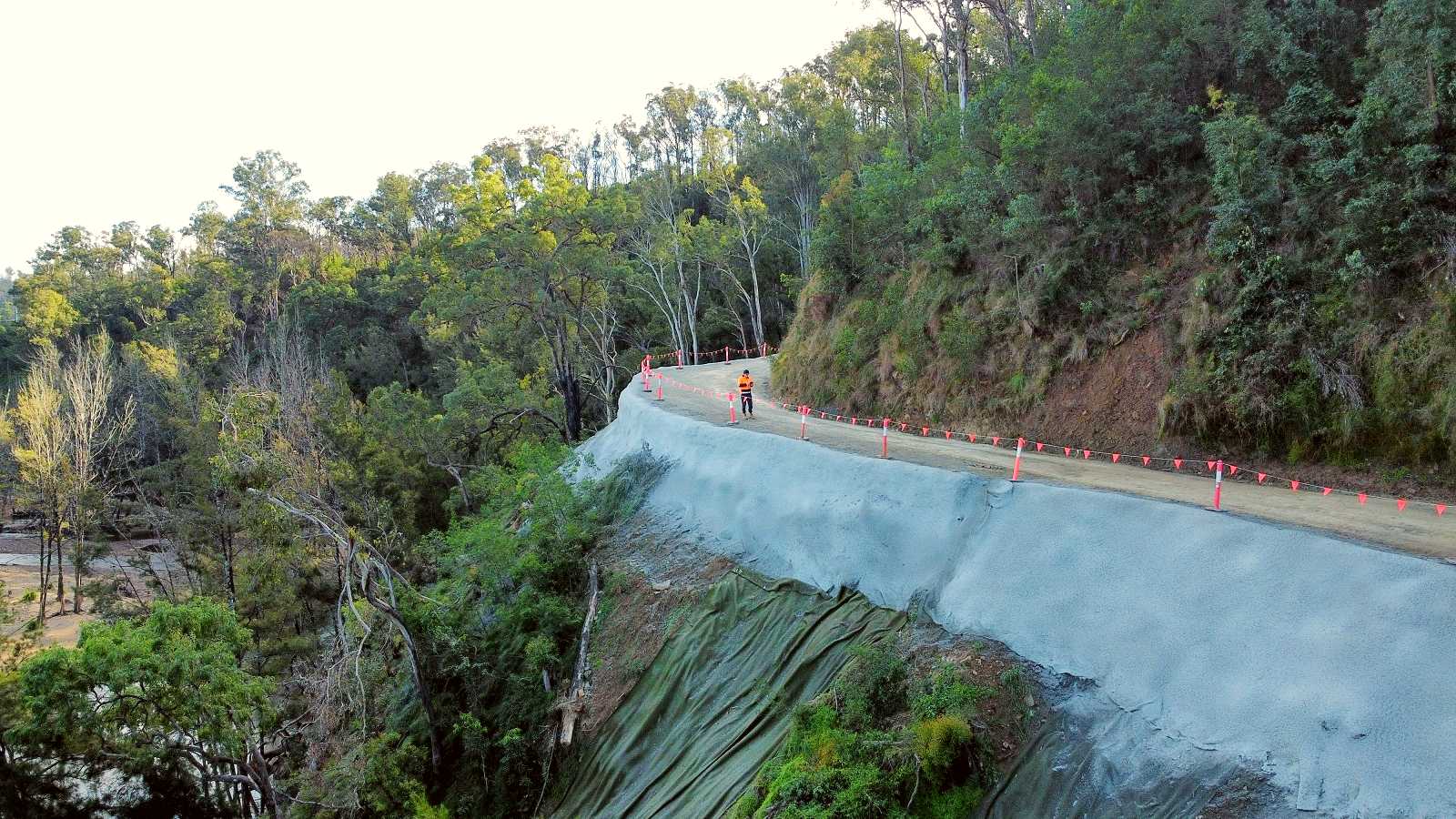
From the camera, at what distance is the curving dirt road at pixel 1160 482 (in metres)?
8.95

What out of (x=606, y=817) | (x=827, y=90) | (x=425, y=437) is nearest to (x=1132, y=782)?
(x=606, y=817)

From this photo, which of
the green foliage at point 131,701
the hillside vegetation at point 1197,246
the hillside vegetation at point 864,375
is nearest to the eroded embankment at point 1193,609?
the hillside vegetation at point 864,375

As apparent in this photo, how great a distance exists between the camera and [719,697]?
1162 centimetres

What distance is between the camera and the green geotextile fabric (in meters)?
10.3

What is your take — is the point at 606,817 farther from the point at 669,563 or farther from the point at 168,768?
the point at 168,768

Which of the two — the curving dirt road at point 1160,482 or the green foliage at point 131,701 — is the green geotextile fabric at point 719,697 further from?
the green foliage at point 131,701

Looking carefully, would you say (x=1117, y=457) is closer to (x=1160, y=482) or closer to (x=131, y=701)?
(x=1160, y=482)

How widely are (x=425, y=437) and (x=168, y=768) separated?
18879 millimetres

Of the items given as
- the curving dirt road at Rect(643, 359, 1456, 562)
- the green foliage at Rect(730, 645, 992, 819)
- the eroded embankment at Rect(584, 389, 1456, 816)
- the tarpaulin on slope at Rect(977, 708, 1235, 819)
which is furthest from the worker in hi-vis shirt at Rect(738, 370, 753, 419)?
the tarpaulin on slope at Rect(977, 708, 1235, 819)

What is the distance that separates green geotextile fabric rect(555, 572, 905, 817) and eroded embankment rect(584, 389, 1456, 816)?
2.24ft

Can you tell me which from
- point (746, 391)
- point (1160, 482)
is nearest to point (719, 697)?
point (1160, 482)

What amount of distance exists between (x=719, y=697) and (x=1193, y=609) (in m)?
6.52

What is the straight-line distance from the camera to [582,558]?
17.5 metres

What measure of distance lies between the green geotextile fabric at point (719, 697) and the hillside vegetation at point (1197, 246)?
7142 millimetres
